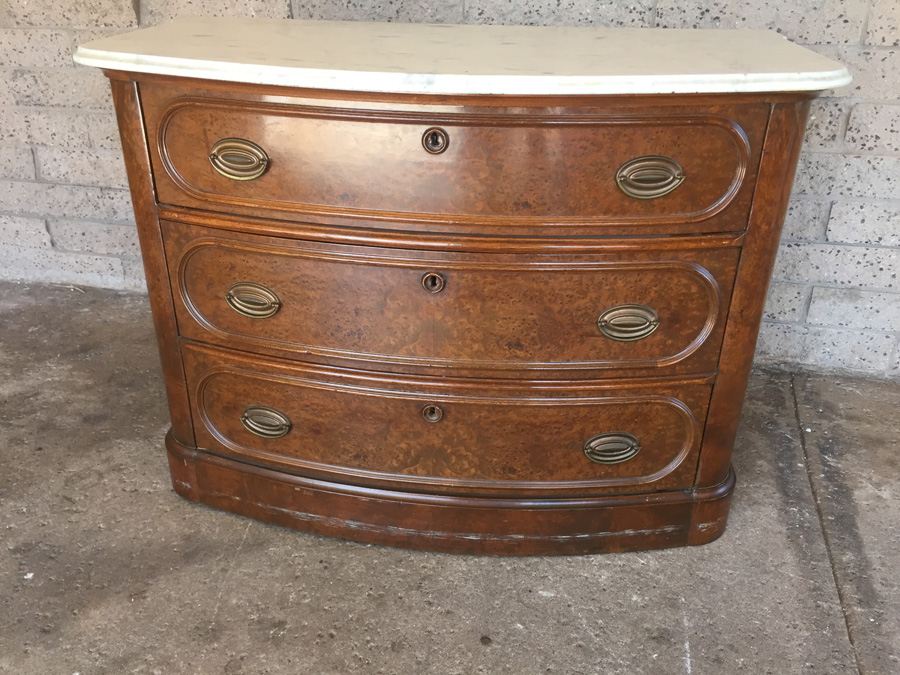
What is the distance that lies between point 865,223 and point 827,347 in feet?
1.47

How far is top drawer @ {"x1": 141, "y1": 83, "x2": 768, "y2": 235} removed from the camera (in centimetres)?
148

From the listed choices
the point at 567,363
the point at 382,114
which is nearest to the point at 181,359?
the point at 382,114

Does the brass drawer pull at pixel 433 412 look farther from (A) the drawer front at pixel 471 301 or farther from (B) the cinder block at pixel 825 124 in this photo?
(B) the cinder block at pixel 825 124

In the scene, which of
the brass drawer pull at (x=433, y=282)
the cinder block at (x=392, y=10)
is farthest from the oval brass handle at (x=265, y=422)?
the cinder block at (x=392, y=10)

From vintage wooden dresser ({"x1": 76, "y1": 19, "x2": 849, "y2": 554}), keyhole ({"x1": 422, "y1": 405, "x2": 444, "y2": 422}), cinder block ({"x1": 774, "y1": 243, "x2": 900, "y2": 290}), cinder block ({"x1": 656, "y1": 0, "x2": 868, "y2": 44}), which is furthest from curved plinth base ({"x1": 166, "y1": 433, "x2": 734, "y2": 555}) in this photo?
cinder block ({"x1": 656, "y1": 0, "x2": 868, "y2": 44})

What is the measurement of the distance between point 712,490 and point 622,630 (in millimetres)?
425

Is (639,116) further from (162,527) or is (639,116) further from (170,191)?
(162,527)

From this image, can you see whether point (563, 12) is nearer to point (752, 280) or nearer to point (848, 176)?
point (848, 176)

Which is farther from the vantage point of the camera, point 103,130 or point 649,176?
point 103,130

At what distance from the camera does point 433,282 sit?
1.62m

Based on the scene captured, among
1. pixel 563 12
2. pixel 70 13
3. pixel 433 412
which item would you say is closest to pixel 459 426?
pixel 433 412

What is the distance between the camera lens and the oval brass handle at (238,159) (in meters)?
1.58

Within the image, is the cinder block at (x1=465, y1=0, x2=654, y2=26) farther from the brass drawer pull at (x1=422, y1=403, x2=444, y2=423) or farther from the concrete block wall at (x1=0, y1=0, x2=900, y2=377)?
the brass drawer pull at (x1=422, y1=403, x2=444, y2=423)

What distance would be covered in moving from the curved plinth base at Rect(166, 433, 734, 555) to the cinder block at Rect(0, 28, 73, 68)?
72.4 inches
